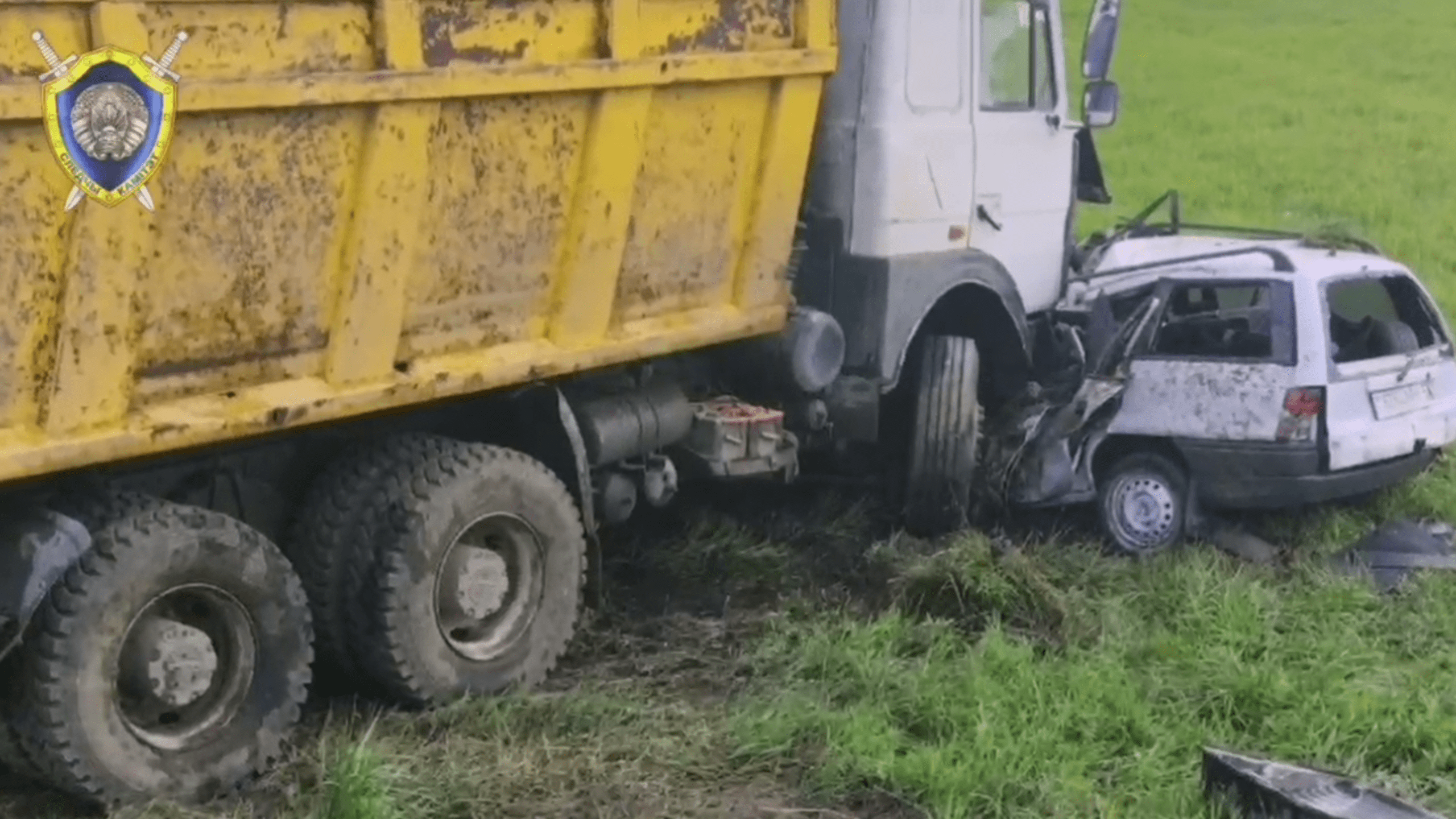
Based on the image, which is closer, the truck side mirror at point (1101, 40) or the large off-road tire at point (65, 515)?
the large off-road tire at point (65, 515)

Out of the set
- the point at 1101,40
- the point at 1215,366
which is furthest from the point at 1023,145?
the point at 1215,366

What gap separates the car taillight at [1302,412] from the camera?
769cm

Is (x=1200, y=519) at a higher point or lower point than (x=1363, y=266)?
lower

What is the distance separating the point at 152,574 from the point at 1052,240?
4.54 meters

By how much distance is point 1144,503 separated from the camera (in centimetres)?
807

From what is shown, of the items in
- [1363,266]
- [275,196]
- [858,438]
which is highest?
[275,196]

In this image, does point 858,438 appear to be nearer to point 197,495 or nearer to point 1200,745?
point 1200,745

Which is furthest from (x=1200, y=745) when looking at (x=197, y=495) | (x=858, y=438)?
(x=197, y=495)

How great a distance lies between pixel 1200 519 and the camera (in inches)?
316

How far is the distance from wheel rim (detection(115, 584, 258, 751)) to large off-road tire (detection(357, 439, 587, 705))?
1.74 ft

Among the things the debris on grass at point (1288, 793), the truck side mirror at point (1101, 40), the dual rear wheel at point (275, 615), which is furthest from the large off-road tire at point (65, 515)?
the truck side mirror at point (1101, 40)

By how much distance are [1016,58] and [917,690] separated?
3.21 meters

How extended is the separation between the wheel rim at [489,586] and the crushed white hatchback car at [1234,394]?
2.54m

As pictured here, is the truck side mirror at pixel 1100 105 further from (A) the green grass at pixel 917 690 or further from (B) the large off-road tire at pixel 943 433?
(A) the green grass at pixel 917 690
